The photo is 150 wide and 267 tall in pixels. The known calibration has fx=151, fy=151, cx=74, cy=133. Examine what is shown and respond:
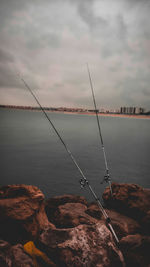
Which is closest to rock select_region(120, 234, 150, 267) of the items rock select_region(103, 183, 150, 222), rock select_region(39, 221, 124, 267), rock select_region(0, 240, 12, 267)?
rock select_region(39, 221, 124, 267)

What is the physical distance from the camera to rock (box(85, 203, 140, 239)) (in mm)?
4715

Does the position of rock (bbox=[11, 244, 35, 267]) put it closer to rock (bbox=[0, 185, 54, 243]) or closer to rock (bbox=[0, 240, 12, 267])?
rock (bbox=[0, 240, 12, 267])

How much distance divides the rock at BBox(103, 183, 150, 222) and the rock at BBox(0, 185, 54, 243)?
2.84m

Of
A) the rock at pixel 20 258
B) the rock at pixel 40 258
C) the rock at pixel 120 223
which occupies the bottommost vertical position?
the rock at pixel 120 223

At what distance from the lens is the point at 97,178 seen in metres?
13.1

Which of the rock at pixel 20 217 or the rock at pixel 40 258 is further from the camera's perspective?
the rock at pixel 20 217

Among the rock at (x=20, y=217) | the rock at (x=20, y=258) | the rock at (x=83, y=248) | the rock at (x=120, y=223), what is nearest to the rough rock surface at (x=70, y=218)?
the rock at (x=120, y=223)

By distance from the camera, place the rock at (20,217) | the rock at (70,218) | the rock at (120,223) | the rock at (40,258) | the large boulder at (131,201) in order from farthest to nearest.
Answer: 1. the large boulder at (131,201)
2. the rock at (70,218)
3. the rock at (120,223)
4. the rock at (20,217)
5. the rock at (40,258)

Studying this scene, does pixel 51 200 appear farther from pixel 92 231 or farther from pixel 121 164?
pixel 121 164

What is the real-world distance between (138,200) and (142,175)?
948 cm

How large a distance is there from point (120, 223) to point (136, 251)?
1528mm

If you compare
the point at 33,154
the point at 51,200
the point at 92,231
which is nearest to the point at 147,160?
the point at 33,154

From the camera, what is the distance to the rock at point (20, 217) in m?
4.20

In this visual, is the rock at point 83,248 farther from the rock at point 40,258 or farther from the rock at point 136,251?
the rock at point 136,251
